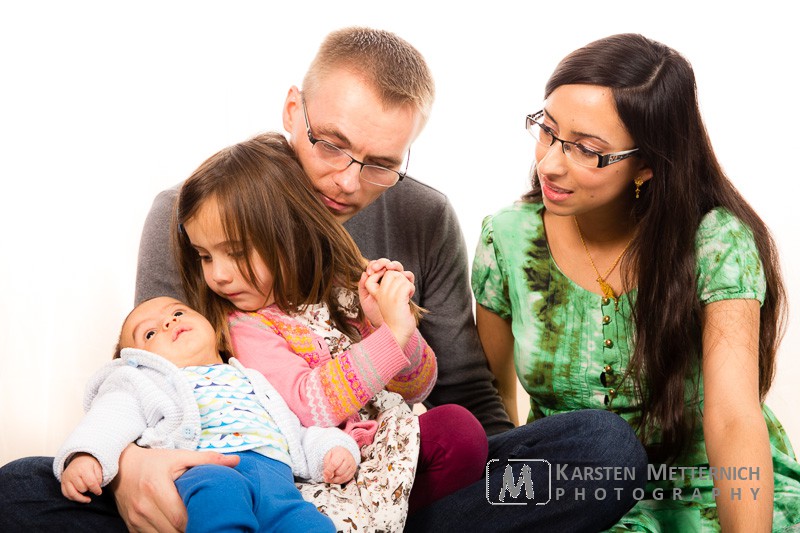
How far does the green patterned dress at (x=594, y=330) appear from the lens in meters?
1.92

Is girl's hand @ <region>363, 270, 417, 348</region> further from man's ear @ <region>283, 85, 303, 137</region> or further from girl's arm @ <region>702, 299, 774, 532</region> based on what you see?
girl's arm @ <region>702, 299, 774, 532</region>

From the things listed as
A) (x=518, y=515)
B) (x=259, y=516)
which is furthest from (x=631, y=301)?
(x=259, y=516)

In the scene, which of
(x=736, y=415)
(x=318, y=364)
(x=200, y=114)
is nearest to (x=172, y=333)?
(x=318, y=364)

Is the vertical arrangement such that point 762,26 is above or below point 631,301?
above

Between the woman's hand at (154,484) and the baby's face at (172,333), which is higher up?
the baby's face at (172,333)

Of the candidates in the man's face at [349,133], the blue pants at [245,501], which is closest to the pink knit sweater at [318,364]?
the blue pants at [245,501]

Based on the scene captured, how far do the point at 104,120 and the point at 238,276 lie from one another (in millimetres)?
1101

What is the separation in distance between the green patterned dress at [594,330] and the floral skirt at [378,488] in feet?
1.42

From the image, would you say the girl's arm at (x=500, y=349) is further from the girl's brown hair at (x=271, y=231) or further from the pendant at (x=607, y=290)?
the girl's brown hair at (x=271, y=231)

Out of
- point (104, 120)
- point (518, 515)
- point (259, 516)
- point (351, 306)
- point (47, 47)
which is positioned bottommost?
point (518, 515)

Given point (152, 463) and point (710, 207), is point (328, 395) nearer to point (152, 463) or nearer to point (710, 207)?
point (152, 463)

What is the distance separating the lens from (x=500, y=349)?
2.30 m

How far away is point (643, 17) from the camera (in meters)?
2.81

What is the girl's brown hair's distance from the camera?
1.82 metres
